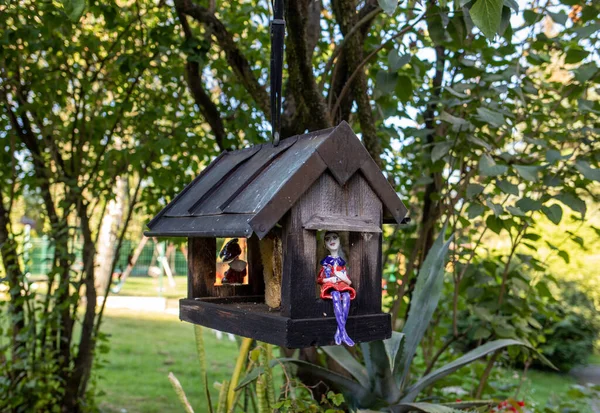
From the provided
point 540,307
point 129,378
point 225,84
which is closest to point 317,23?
point 225,84

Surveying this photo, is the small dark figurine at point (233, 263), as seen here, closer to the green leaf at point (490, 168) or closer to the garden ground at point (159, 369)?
the green leaf at point (490, 168)

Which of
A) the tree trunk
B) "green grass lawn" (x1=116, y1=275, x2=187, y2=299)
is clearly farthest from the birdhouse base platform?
"green grass lawn" (x1=116, y1=275, x2=187, y2=299)

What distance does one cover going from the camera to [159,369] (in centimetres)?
813

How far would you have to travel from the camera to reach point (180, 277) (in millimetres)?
26109

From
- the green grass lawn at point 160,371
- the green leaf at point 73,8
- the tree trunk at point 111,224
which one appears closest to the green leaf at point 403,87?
the green leaf at point 73,8

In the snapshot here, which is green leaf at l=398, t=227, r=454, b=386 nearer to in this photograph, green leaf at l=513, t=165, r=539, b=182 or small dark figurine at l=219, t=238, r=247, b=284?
green leaf at l=513, t=165, r=539, b=182

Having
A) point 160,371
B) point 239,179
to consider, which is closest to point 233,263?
point 239,179

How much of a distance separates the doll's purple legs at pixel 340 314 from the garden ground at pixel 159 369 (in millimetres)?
2937

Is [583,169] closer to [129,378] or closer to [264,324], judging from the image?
[264,324]

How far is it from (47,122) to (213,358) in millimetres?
5111

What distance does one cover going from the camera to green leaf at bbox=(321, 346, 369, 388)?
9.81ft

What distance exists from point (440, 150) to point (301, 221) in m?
1.57

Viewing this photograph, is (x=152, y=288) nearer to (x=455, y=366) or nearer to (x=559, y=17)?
(x=455, y=366)

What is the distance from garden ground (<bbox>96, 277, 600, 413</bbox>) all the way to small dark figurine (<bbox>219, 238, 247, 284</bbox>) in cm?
259
